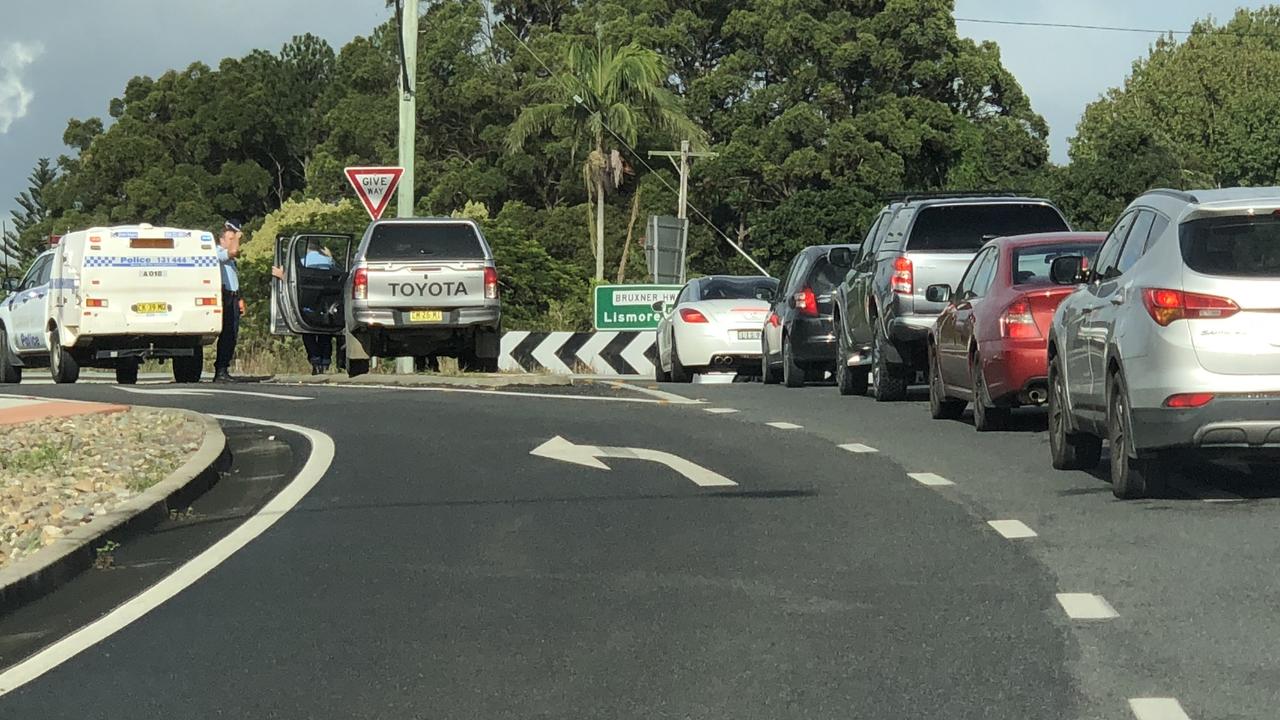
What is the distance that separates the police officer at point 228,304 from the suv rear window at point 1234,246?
17.9 meters

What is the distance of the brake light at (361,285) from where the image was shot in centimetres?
2503

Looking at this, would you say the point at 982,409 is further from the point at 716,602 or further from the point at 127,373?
the point at 127,373

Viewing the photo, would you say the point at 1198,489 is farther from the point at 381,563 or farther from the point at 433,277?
the point at 433,277

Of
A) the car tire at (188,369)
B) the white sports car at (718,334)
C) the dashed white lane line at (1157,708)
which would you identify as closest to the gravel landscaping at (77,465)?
the dashed white lane line at (1157,708)

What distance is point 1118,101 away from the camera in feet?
296

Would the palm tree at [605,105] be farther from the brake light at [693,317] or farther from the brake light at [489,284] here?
the brake light at [489,284]

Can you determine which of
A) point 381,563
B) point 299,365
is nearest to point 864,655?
point 381,563

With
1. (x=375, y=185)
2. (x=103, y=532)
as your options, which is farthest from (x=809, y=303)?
(x=103, y=532)

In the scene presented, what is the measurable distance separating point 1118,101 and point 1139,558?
276ft

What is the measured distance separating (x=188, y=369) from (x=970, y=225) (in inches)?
495

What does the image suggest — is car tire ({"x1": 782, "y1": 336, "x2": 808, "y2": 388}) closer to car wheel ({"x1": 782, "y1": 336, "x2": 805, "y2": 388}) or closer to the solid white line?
car wheel ({"x1": 782, "y1": 336, "x2": 805, "y2": 388})

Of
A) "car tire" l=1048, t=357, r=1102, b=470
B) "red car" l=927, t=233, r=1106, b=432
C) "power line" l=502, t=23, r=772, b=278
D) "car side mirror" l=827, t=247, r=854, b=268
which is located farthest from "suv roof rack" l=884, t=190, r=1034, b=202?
"power line" l=502, t=23, r=772, b=278

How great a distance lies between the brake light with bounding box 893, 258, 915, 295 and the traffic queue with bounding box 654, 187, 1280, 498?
0.02 m

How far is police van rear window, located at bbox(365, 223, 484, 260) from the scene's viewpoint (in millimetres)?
25406
